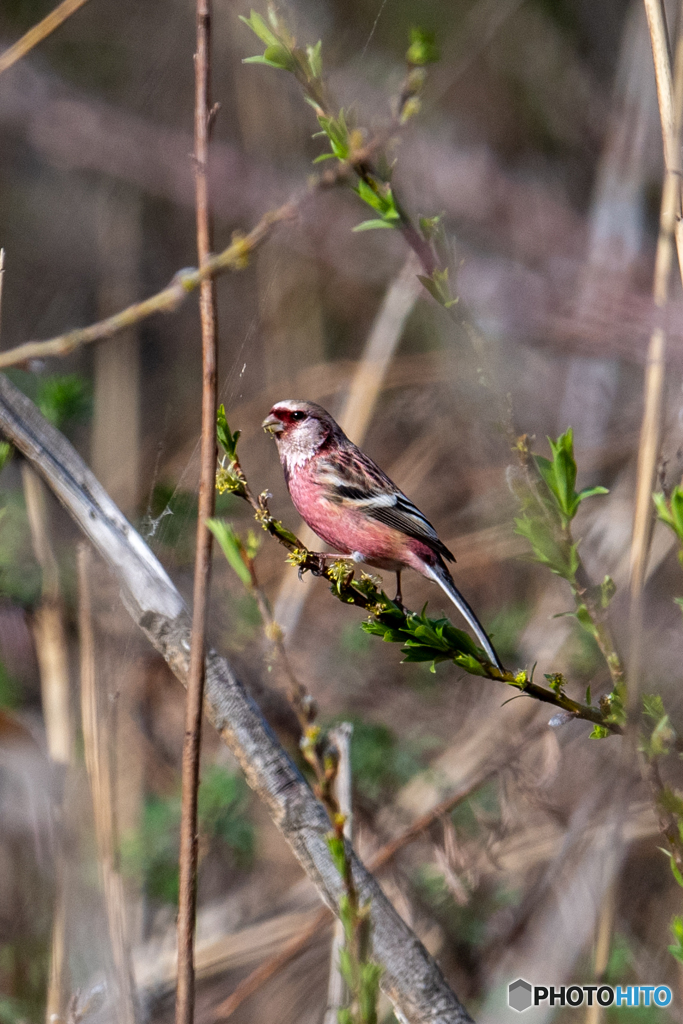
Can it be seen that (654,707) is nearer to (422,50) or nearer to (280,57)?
(422,50)

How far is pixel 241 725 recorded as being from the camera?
1.56 metres

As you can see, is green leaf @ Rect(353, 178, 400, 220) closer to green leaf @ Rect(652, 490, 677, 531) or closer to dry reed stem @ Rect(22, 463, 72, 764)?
green leaf @ Rect(652, 490, 677, 531)

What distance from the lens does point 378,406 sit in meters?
4.05

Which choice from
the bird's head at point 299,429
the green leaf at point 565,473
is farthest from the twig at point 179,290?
the bird's head at point 299,429

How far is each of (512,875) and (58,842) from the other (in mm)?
2015

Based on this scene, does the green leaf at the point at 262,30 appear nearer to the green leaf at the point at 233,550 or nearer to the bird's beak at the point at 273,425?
the bird's beak at the point at 273,425

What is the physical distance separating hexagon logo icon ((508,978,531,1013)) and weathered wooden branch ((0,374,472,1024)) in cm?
112

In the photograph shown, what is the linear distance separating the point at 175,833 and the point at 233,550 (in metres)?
2.81

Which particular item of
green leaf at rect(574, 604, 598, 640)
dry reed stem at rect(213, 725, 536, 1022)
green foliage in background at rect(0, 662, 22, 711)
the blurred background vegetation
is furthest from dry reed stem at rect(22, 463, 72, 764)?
green leaf at rect(574, 604, 598, 640)

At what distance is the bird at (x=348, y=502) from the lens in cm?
182

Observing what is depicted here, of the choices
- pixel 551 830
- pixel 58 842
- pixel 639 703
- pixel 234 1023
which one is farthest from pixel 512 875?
pixel 639 703

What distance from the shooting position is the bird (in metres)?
1.82

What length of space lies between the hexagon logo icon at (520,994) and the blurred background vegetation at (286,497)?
22cm

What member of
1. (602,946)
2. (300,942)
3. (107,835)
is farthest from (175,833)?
(602,946)
